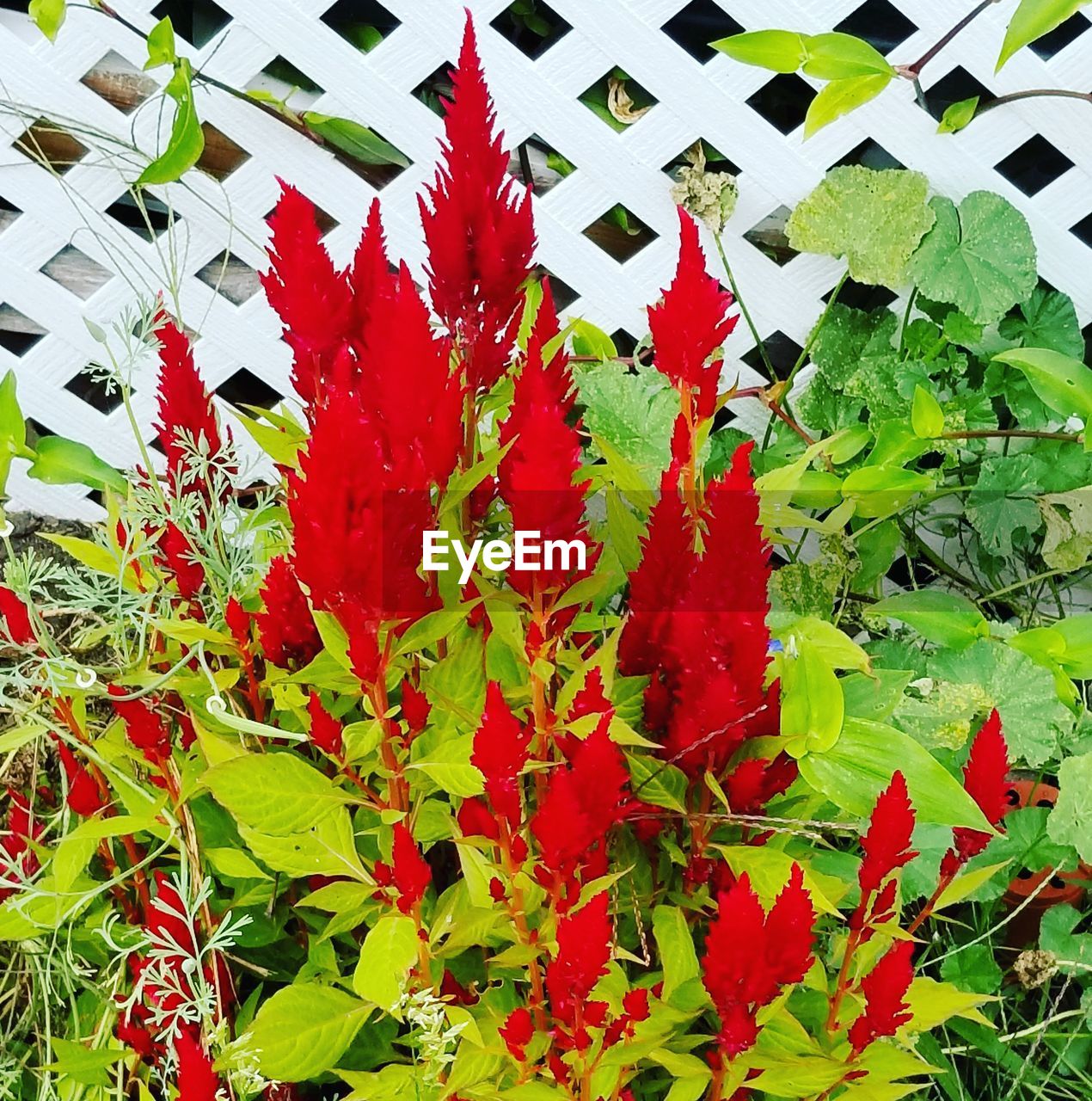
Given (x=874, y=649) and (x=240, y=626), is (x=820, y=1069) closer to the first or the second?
(x=240, y=626)

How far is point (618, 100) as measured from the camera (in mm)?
1279

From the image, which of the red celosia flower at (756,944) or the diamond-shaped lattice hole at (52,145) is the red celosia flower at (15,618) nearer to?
the red celosia flower at (756,944)

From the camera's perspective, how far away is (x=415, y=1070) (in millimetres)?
693

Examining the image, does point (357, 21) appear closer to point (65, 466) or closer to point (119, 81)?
point (119, 81)

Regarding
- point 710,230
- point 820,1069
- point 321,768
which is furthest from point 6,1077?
point 710,230

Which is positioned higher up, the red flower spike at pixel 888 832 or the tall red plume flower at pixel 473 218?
the tall red plume flower at pixel 473 218

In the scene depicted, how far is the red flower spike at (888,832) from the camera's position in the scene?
0.60 m

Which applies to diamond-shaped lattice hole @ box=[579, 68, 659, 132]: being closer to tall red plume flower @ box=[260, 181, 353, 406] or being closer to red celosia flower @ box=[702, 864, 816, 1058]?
tall red plume flower @ box=[260, 181, 353, 406]

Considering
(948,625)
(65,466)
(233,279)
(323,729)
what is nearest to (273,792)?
(323,729)

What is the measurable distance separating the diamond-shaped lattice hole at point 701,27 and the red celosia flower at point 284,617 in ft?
3.02

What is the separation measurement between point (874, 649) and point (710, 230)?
0.58 metres

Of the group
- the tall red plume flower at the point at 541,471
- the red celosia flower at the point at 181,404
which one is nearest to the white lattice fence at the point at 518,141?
the red celosia flower at the point at 181,404

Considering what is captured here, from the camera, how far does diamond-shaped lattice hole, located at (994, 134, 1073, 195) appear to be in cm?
137

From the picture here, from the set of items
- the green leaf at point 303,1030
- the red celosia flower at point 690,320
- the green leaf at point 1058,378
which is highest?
the red celosia flower at point 690,320
